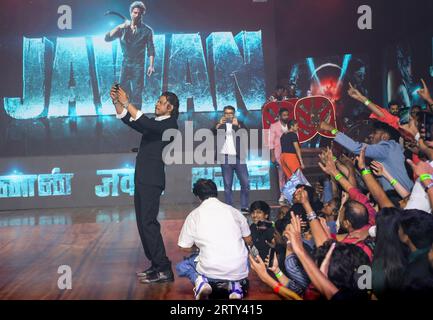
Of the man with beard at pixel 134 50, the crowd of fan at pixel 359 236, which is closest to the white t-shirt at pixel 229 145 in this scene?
the man with beard at pixel 134 50

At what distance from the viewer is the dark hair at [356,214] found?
16.9ft

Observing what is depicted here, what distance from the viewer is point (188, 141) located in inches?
487

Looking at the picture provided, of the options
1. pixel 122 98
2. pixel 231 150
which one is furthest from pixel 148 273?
pixel 231 150

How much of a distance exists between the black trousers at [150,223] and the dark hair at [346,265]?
233cm

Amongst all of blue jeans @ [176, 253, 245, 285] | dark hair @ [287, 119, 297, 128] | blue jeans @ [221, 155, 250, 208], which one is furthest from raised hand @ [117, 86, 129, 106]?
dark hair @ [287, 119, 297, 128]

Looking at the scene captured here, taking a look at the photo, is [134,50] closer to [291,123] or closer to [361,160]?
[291,123]

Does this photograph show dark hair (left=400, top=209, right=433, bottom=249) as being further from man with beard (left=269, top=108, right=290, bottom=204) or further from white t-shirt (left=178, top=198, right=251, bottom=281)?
man with beard (left=269, top=108, right=290, bottom=204)

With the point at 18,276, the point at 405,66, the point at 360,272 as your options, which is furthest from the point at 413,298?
the point at 405,66

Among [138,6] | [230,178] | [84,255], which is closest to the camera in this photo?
[84,255]

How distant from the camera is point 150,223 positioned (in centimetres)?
590

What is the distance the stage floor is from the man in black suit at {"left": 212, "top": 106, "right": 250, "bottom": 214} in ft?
3.14

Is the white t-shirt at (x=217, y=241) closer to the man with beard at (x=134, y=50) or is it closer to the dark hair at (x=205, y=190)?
the dark hair at (x=205, y=190)

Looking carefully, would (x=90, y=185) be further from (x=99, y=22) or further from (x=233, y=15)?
(x=233, y=15)

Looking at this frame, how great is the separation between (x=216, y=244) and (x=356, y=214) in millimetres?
1100
